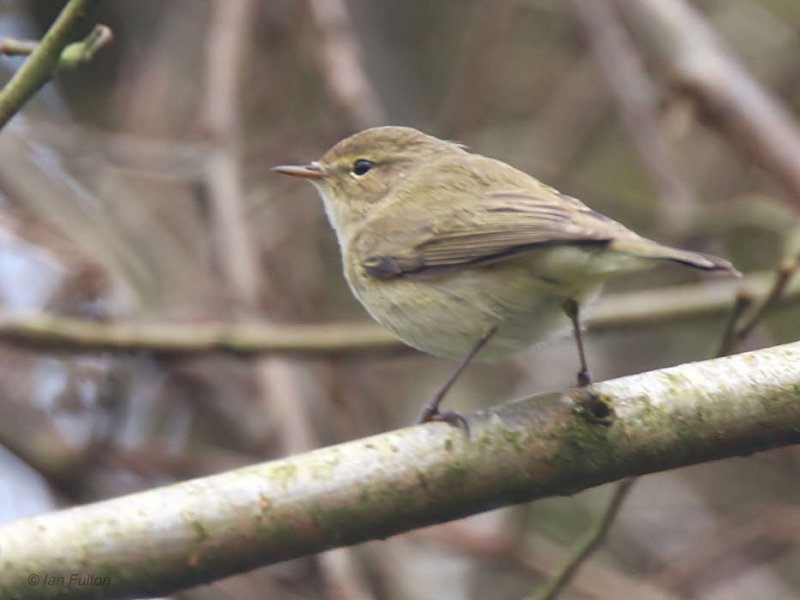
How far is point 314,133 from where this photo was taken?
593cm

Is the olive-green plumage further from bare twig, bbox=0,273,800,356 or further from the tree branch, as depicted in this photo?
bare twig, bbox=0,273,800,356

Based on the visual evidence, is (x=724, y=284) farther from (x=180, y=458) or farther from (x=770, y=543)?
(x=180, y=458)

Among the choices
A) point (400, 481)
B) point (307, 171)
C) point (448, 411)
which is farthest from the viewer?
point (307, 171)

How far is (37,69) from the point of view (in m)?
2.39

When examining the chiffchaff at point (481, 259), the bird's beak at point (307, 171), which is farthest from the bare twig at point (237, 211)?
the chiffchaff at point (481, 259)

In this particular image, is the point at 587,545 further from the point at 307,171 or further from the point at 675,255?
the point at 307,171

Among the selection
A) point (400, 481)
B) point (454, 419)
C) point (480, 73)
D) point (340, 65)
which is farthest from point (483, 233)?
point (480, 73)

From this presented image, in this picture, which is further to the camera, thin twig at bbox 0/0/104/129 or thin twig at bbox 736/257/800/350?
thin twig at bbox 736/257/800/350

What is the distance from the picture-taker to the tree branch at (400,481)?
2000 mm

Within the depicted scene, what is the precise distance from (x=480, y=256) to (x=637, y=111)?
241cm

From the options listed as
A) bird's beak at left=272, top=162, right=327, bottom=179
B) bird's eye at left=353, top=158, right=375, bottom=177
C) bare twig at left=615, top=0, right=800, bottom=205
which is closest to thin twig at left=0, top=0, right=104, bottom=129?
bird's beak at left=272, top=162, right=327, bottom=179

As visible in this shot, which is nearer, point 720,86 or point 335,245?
point 720,86

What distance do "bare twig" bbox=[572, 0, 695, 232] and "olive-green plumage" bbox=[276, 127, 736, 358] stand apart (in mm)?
1583

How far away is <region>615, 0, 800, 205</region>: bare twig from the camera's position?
14.9 feet
